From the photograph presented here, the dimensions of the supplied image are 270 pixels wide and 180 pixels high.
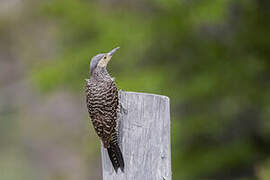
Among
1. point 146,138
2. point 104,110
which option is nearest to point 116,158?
point 146,138

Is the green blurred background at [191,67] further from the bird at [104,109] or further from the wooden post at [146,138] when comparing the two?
the wooden post at [146,138]

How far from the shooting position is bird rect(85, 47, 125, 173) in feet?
10.8

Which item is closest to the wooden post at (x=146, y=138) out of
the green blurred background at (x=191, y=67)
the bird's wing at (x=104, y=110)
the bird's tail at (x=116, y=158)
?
the bird's tail at (x=116, y=158)

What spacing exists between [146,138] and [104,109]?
65 cm

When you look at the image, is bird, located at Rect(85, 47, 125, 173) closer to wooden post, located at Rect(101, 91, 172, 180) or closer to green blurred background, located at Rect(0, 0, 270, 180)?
wooden post, located at Rect(101, 91, 172, 180)

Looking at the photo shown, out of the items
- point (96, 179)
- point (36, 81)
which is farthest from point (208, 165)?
point (96, 179)

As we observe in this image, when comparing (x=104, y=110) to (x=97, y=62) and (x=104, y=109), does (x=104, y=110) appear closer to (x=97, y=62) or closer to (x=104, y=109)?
(x=104, y=109)

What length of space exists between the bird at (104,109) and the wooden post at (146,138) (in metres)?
0.06

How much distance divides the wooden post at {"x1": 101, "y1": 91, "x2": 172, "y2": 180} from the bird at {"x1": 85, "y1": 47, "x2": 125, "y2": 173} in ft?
0.20

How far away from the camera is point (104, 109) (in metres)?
3.76

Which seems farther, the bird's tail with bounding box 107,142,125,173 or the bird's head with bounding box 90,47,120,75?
the bird's head with bounding box 90,47,120,75

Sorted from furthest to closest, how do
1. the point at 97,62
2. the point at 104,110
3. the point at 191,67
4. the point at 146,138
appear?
the point at 191,67 < the point at 97,62 < the point at 104,110 < the point at 146,138

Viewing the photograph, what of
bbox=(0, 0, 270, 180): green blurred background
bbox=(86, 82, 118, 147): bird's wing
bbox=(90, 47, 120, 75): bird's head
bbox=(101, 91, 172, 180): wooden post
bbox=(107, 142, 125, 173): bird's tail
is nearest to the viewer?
bbox=(101, 91, 172, 180): wooden post

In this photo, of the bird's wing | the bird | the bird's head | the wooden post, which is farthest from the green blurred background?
the wooden post
